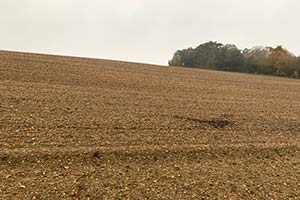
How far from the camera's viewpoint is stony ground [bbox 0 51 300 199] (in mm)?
4676

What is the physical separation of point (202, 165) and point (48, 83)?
7061 mm

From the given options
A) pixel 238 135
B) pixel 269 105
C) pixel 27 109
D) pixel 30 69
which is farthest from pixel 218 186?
pixel 30 69

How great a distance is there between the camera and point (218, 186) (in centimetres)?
499

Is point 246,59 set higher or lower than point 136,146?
higher

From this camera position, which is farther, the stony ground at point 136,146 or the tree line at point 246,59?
the tree line at point 246,59

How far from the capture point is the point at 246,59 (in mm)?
33625

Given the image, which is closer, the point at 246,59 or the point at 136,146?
the point at 136,146

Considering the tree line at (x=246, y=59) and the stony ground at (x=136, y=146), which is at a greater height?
the tree line at (x=246, y=59)

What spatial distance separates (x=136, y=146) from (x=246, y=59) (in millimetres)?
30548

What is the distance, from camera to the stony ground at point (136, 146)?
4.68 meters

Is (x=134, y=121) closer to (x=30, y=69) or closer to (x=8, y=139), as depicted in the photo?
(x=8, y=139)

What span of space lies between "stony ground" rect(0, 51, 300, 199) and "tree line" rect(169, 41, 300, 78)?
74.9 feet

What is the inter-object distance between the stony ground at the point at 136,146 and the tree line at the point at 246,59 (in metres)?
→ 22.8

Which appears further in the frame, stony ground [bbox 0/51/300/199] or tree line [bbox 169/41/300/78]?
tree line [bbox 169/41/300/78]
